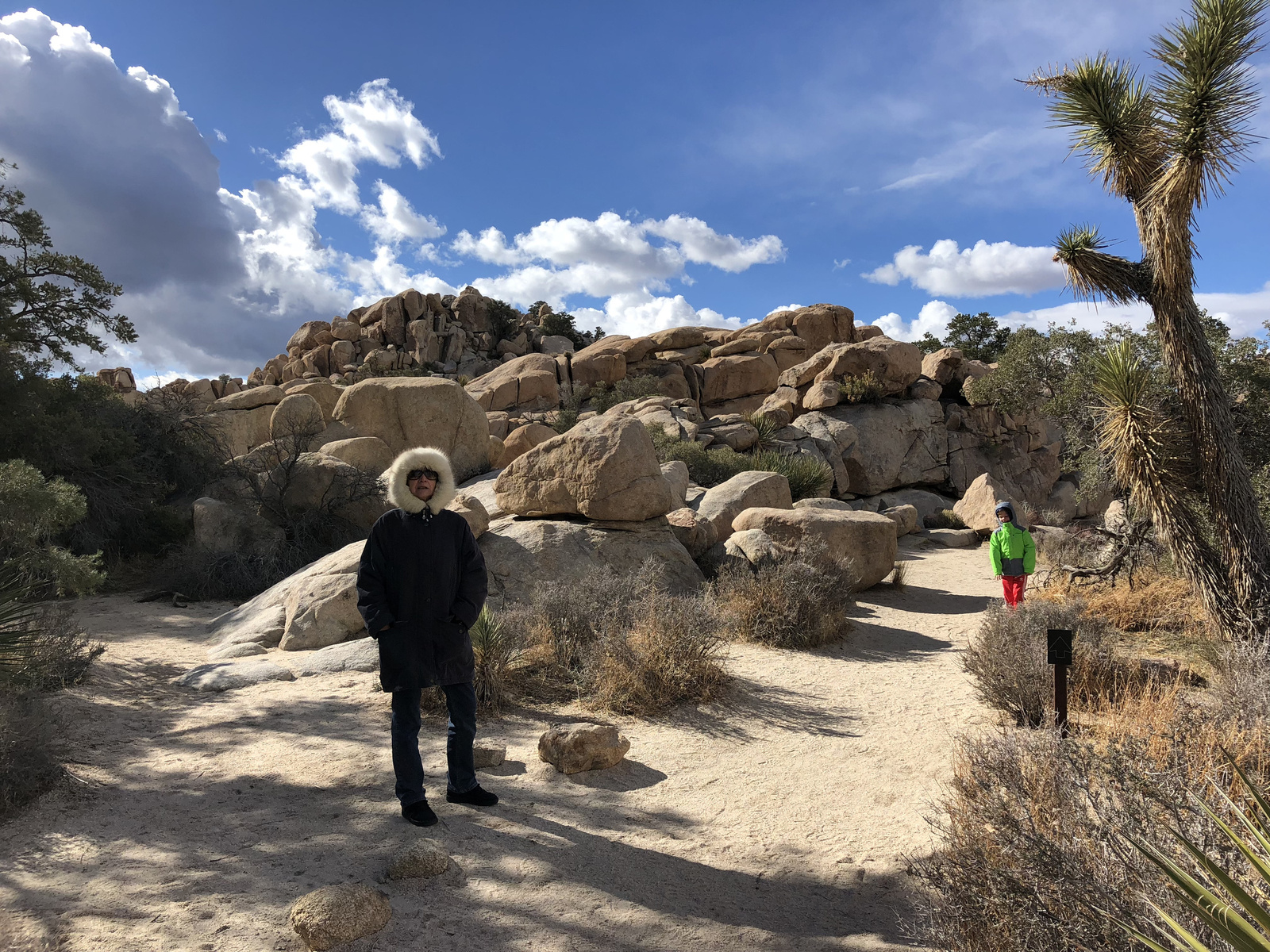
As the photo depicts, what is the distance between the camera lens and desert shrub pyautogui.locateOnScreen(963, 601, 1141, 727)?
18.7ft

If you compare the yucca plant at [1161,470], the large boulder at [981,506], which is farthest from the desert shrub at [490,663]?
the large boulder at [981,506]

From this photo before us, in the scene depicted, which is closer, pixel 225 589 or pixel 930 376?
pixel 225 589

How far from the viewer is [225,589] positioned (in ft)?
35.6

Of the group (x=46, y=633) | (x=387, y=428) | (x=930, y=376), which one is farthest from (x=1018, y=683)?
(x=930, y=376)

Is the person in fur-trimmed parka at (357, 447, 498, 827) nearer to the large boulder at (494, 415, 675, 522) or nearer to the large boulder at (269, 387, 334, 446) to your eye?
the large boulder at (494, 415, 675, 522)

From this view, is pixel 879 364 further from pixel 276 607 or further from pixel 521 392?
pixel 276 607

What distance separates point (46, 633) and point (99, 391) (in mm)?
10150

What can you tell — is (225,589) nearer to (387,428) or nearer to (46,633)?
(46,633)

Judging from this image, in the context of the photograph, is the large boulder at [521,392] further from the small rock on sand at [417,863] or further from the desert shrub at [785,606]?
the small rock on sand at [417,863]

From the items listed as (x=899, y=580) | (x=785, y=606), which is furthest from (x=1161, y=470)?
(x=899, y=580)

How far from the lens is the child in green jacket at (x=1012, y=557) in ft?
28.5

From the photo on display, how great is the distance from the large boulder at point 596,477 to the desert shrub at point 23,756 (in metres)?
6.02

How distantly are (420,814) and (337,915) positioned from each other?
97 cm

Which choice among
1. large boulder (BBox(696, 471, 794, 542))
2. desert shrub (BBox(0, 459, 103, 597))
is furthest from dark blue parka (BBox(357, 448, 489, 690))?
large boulder (BBox(696, 471, 794, 542))
